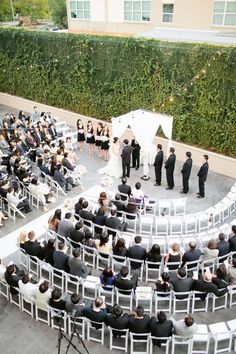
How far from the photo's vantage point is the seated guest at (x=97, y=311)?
793 cm

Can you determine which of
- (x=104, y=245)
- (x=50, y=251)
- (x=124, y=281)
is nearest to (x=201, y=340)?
(x=124, y=281)

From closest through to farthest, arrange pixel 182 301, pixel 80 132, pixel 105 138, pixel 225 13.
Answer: pixel 182 301 < pixel 105 138 < pixel 80 132 < pixel 225 13

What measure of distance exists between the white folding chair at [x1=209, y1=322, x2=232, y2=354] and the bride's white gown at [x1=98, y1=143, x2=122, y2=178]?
26.6 feet

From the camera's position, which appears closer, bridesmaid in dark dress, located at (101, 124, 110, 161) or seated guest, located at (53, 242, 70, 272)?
seated guest, located at (53, 242, 70, 272)

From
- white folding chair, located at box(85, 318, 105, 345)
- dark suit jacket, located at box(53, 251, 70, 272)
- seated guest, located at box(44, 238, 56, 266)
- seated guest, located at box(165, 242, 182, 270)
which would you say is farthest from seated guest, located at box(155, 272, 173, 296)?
seated guest, located at box(44, 238, 56, 266)

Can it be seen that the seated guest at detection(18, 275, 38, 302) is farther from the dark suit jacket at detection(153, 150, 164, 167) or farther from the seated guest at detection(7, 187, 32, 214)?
the dark suit jacket at detection(153, 150, 164, 167)

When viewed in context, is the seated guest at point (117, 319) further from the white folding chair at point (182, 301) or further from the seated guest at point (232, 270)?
the seated guest at point (232, 270)

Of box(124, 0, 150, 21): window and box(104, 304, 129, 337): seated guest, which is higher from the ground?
box(124, 0, 150, 21): window

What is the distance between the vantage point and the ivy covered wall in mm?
15641

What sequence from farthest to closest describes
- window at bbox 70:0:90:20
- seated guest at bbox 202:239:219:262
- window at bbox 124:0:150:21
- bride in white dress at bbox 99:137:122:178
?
window at bbox 70:0:90:20
window at bbox 124:0:150:21
bride in white dress at bbox 99:137:122:178
seated guest at bbox 202:239:219:262

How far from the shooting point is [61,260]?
30.3ft

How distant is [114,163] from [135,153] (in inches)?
40.3

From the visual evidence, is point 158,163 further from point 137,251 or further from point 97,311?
point 97,311

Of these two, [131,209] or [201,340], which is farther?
[131,209]
